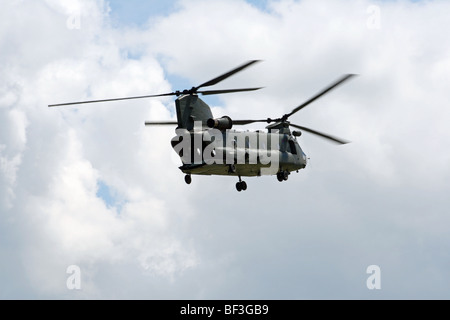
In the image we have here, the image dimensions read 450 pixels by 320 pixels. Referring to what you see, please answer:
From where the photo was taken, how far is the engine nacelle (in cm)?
5481

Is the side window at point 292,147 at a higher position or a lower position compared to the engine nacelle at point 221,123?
higher

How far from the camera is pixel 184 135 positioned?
54.1 metres

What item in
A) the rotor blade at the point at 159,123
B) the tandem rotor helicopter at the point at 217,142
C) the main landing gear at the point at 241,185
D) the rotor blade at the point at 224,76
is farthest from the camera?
the main landing gear at the point at 241,185

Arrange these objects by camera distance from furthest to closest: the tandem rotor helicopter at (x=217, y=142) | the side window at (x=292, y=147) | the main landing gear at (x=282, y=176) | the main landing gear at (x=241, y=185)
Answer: the side window at (x=292, y=147)
the main landing gear at (x=282, y=176)
the main landing gear at (x=241, y=185)
the tandem rotor helicopter at (x=217, y=142)

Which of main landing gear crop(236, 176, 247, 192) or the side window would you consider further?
the side window

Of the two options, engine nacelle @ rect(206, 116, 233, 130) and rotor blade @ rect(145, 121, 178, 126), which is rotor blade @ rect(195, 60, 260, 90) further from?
rotor blade @ rect(145, 121, 178, 126)

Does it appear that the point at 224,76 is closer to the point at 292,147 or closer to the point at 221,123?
the point at 221,123

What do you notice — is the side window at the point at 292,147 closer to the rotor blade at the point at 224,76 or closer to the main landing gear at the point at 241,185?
the main landing gear at the point at 241,185

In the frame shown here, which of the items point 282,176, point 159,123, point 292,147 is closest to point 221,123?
point 159,123

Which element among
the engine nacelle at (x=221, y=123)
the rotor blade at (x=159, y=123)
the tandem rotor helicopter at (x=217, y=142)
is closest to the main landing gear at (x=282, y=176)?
the tandem rotor helicopter at (x=217, y=142)

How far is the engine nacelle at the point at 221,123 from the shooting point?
54.8 m

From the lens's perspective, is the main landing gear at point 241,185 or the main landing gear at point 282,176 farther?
the main landing gear at point 282,176

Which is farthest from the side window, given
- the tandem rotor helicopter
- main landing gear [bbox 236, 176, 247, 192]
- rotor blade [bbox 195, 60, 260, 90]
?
rotor blade [bbox 195, 60, 260, 90]
